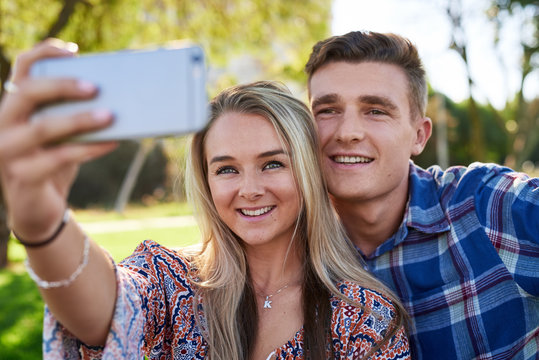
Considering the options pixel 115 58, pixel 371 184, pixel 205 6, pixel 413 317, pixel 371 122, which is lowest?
pixel 413 317

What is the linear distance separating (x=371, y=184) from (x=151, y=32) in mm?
7051

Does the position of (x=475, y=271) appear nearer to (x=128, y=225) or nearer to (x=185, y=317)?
(x=185, y=317)

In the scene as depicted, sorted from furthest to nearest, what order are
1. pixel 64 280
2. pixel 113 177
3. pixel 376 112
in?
pixel 113 177 < pixel 376 112 < pixel 64 280

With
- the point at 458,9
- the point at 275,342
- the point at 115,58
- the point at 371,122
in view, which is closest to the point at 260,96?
the point at 371,122

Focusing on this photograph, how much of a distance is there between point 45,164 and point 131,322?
72cm

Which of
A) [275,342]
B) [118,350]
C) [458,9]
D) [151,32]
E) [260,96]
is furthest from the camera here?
[458,9]

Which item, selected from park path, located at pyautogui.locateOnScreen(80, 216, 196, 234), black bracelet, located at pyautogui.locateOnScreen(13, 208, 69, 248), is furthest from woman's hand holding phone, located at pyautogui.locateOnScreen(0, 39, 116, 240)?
park path, located at pyautogui.locateOnScreen(80, 216, 196, 234)

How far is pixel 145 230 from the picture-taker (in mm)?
13625

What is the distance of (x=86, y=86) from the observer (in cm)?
125

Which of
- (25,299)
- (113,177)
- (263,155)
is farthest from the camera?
(113,177)

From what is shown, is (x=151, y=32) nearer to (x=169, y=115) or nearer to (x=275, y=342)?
(x=275, y=342)

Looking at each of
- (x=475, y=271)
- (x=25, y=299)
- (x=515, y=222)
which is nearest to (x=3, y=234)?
(x=25, y=299)

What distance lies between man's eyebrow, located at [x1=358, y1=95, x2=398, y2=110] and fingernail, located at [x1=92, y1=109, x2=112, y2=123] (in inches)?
72.6

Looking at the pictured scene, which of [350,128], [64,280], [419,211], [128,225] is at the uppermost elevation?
[350,128]
